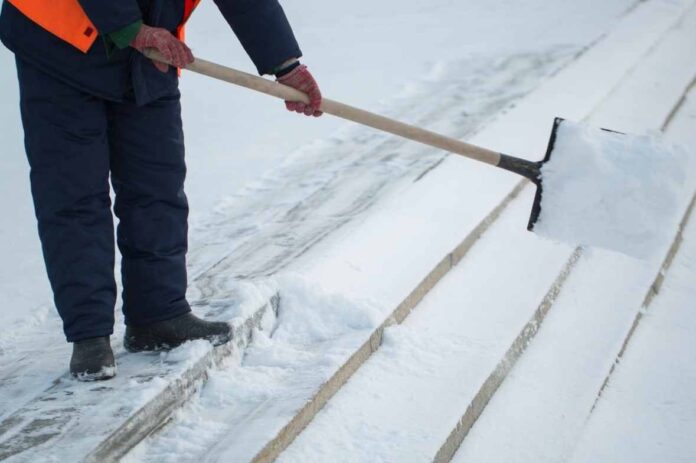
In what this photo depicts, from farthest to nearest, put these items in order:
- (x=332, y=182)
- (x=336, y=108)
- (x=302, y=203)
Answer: (x=332, y=182) → (x=302, y=203) → (x=336, y=108)

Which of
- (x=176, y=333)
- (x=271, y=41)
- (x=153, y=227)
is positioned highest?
(x=271, y=41)

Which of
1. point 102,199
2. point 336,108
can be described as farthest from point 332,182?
point 102,199

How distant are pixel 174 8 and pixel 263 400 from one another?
1131mm

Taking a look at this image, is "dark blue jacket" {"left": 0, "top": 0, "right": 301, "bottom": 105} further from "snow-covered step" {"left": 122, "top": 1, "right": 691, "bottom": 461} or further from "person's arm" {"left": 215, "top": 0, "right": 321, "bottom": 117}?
"snow-covered step" {"left": 122, "top": 1, "right": 691, "bottom": 461}

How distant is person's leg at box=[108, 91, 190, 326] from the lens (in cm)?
269

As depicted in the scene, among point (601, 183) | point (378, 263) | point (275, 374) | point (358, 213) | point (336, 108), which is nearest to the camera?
point (275, 374)

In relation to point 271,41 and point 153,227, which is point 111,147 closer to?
point 153,227

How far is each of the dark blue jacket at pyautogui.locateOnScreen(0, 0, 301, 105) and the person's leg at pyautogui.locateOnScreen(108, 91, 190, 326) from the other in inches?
3.5

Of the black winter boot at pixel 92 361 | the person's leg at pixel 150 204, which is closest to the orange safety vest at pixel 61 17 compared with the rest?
the person's leg at pixel 150 204

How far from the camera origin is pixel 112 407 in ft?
7.88

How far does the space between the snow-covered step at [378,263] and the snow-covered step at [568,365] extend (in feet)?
1.43

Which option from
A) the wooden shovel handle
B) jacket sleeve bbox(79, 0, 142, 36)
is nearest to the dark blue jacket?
jacket sleeve bbox(79, 0, 142, 36)

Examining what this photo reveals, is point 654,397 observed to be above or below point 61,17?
below

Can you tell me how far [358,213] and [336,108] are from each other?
1.27 meters
